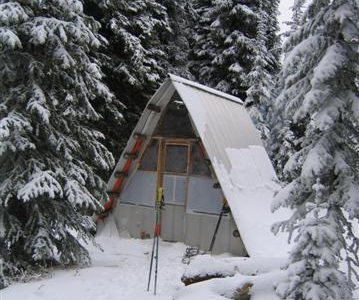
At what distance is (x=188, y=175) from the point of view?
37.7 ft

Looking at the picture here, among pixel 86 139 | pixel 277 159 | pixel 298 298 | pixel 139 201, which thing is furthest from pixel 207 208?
pixel 277 159

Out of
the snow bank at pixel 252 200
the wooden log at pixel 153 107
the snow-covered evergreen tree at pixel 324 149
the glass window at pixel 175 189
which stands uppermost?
the snow-covered evergreen tree at pixel 324 149

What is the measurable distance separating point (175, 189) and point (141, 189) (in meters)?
0.99

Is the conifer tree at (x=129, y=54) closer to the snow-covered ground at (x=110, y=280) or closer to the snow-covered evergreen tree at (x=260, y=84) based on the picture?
the snow-covered evergreen tree at (x=260, y=84)

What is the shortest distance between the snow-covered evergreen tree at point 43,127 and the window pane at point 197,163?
3.25m

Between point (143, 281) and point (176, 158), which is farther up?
point (176, 158)

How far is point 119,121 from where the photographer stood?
1437 cm

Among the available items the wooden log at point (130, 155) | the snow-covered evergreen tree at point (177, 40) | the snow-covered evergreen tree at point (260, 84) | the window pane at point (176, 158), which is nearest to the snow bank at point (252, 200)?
the window pane at point (176, 158)

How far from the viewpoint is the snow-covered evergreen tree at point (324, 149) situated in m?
5.28

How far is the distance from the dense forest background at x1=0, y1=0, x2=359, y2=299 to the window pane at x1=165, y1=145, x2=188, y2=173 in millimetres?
2471

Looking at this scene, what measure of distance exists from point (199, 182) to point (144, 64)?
5713 millimetres

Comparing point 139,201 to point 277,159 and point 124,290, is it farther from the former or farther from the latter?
point 277,159

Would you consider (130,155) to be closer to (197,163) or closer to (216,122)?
(197,163)

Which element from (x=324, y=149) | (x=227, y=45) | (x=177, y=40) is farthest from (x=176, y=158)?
(x=227, y=45)
